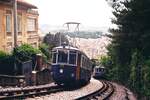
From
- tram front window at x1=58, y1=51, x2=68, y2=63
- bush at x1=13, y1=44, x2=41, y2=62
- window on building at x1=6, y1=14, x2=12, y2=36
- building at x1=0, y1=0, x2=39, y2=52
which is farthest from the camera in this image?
window on building at x1=6, y1=14, x2=12, y2=36

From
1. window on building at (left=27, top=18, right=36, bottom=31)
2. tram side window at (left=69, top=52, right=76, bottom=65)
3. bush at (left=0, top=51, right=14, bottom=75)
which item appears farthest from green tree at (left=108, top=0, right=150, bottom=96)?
window on building at (left=27, top=18, right=36, bottom=31)

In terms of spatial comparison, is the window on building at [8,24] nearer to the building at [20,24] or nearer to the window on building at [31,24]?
the building at [20,24]

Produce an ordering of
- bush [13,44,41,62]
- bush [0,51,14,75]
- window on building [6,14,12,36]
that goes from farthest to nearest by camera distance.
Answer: window on building [6,14,12,36] < bush [13,44,41,62] < bush [0,51,14,75]

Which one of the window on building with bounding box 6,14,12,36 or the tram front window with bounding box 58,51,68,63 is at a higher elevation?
the window on building with bounding box 6,14,12,36

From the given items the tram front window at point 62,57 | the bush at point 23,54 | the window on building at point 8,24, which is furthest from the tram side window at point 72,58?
the window on building at point 8,24

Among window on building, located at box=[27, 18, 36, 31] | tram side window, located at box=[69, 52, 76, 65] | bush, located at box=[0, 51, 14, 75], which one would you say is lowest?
bush, located at box=[0, 51, 14, 75]

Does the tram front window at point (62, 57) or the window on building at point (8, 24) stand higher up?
the window on building at point (8, 24)

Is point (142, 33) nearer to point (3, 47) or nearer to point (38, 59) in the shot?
point (38, 59)

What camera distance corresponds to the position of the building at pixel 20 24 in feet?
140

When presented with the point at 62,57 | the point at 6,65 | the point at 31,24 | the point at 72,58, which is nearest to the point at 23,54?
the point at 6,65

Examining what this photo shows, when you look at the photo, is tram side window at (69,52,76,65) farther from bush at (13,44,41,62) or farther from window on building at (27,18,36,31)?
window on building at (27,18,36,31)

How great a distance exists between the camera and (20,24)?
161 feet

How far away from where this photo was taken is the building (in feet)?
140

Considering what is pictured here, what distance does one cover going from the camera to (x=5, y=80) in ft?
101
